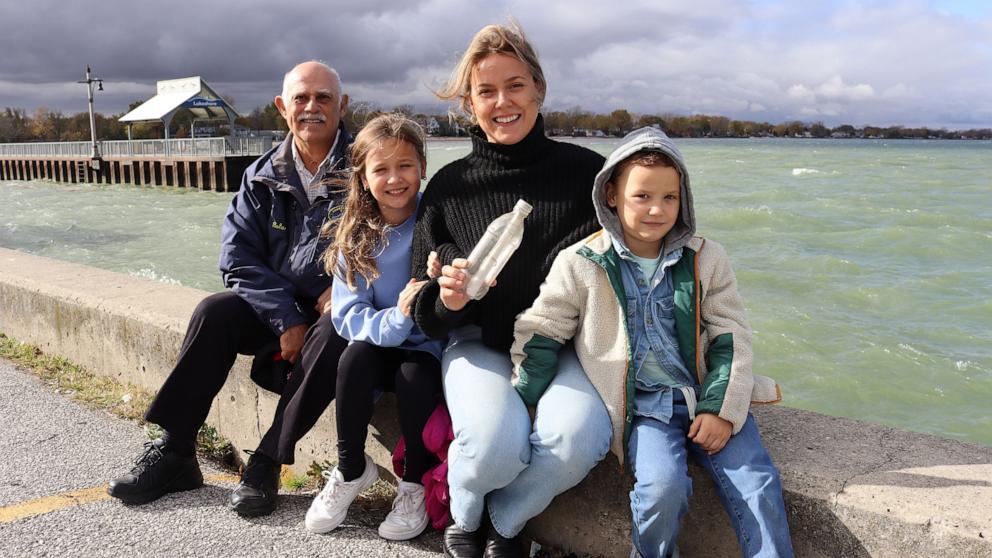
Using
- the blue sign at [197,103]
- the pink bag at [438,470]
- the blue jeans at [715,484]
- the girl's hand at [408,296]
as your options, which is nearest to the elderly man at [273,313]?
the girl's hand at [408,296]

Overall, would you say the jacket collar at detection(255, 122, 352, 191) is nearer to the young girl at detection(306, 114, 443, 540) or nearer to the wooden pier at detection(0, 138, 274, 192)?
the young girl at detection(306, 114, 443, 540)

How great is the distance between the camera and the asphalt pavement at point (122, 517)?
2.74m

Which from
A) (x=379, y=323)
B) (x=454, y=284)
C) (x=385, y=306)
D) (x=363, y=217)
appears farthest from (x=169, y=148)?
(x=454, y=284)

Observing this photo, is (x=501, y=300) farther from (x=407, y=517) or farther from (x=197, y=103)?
(x=197, y=103)

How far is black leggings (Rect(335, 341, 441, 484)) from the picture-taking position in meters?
2.82

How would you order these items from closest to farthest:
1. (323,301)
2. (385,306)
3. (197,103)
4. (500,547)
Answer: (500,547), (385,306), (323,301), (197,103)

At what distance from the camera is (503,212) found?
9.61 feet

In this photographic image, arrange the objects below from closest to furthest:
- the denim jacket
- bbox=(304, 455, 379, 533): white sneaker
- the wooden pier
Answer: the denim jacket, bbox=(304, 455, 379, 533): white sneaker, the wooden pier

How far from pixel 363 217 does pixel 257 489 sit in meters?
1.08

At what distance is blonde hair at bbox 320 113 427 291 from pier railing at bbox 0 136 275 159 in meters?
36.4

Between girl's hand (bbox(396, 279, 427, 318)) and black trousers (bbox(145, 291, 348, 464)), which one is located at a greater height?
girl's hand (bbox(396, 279, 427, 318))

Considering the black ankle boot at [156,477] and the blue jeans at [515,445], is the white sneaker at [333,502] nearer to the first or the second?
the blue jeans at [515,445]

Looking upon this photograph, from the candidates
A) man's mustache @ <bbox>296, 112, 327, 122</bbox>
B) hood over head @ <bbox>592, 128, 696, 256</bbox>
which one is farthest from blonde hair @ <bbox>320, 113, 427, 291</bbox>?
hood over head @ <bbox>592, 128, 696, 256</bbox>

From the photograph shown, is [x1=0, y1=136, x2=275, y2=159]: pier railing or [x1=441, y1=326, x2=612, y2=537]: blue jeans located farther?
[x1=0, y1=136, x2=275, y2=159]: pier railing
